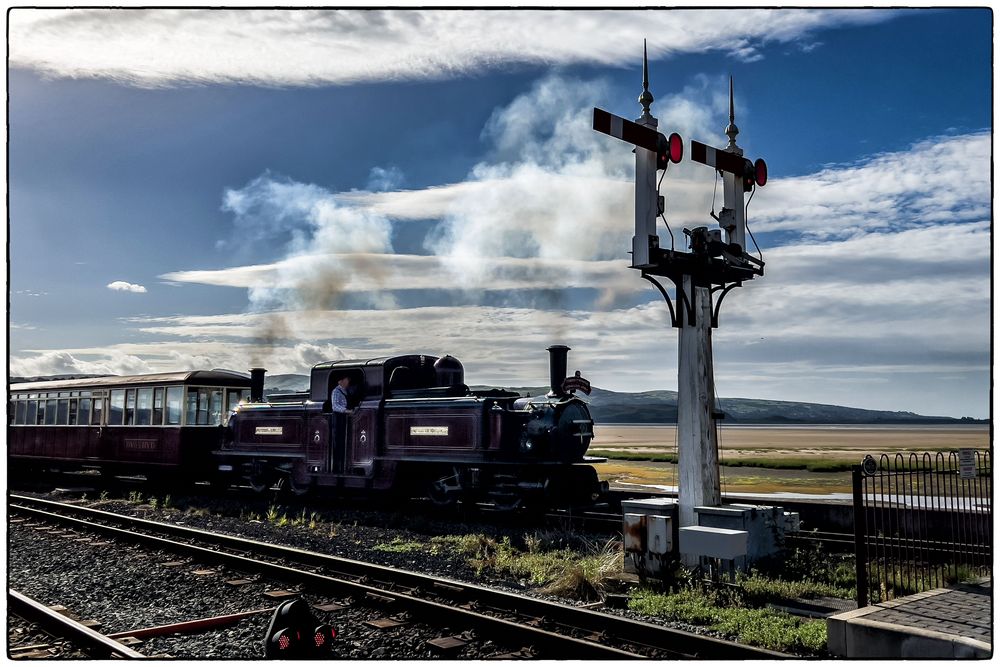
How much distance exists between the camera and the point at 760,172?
10477 millimetres

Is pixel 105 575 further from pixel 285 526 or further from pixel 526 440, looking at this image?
pixel 526 440

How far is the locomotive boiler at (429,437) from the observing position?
14.1m

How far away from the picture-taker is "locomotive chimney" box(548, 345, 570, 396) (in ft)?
47.0

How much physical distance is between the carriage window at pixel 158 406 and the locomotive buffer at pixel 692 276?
14026 mm

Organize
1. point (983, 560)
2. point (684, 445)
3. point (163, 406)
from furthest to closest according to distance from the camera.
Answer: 1. point (163, 406)
2. point (684, 445)
3. point (983, 560)

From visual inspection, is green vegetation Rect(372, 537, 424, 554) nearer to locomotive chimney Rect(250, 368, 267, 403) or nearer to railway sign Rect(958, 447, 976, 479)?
railway sign Rect(958, 447, 976, 479)

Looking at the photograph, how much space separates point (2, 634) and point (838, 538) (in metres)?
9.86

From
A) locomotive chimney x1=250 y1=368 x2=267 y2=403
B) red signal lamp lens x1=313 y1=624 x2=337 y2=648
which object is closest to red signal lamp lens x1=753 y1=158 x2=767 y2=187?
red signal lamp lens x1=313 y1=624 x2=337 y2=648

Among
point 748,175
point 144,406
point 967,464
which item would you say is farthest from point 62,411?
point 967,464

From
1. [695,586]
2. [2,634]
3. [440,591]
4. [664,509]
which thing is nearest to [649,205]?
[664,509]

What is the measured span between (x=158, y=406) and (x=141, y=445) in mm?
1056

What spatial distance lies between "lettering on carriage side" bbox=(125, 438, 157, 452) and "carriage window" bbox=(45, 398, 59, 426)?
3898mm

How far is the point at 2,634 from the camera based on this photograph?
6.79 meters

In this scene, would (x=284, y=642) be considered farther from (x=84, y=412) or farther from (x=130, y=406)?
(x=84, y=412)
